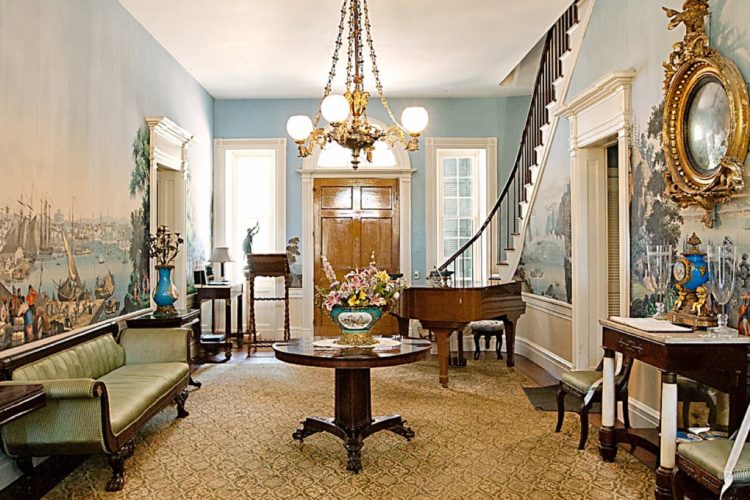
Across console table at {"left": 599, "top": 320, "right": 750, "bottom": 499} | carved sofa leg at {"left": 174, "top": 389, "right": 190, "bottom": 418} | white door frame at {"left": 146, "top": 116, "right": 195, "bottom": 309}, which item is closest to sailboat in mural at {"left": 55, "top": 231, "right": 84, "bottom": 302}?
carved sofa leg at {"left": 174, "top": 389, "right": 190, "bottom": 418}

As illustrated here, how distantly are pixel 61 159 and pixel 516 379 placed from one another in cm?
466

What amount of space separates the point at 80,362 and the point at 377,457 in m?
2.10

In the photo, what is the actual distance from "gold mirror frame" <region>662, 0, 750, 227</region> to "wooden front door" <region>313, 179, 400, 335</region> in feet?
17.2

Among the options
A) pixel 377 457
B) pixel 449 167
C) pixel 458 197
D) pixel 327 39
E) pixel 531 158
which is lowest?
pixel 377 457

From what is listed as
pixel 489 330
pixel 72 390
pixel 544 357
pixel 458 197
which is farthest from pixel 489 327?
pixel 72 390

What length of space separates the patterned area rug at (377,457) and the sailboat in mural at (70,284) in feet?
3.74

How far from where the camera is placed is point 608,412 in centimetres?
415

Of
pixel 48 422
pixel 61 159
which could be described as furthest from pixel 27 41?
pixel 48 422

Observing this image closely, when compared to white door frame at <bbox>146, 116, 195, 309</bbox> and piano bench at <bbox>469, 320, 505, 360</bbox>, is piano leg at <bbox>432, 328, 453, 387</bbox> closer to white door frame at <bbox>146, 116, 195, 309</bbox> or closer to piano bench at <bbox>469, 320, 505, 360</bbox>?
piano bench at <bbox>469, 320, 505, 360</bbox>

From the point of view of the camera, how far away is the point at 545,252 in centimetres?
700

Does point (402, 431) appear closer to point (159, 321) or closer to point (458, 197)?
point (159, 321)

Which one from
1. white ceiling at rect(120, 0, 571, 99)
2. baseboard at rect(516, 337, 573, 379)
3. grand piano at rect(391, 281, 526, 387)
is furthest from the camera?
baseboard at rect(516, 337, 573, 379)

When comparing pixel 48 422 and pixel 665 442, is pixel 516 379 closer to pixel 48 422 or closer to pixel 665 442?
pixel 665 442

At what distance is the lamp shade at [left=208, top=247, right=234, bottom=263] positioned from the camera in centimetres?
842
